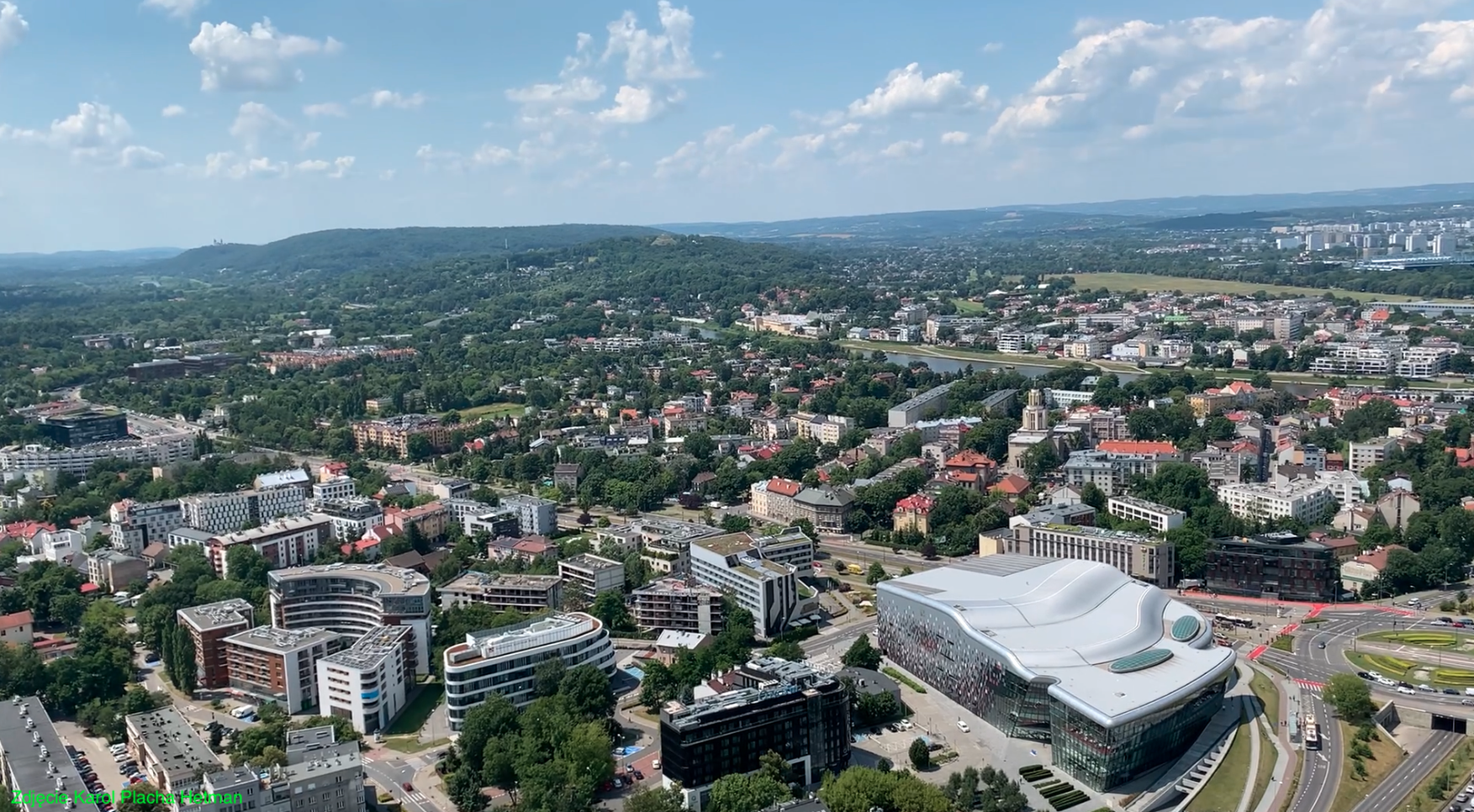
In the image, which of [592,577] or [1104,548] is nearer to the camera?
[592,577]

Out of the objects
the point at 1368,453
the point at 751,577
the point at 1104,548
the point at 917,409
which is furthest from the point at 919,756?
the point at 917,409

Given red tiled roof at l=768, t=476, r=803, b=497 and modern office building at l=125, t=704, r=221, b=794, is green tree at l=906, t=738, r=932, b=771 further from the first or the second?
red tiled roof at l=768, t=476, r=803, b=497

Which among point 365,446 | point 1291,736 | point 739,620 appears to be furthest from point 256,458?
point 1291,736

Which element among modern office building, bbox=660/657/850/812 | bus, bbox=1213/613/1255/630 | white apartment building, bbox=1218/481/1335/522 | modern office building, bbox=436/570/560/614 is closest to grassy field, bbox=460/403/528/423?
modern office building, bbox=436/570/560/614

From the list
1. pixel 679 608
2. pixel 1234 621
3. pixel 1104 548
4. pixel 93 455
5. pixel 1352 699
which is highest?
pixel 93 455

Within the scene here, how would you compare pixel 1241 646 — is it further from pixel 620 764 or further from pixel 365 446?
pixel 365 446

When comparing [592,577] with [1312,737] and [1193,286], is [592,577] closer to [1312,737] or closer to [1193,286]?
[1312,737]
